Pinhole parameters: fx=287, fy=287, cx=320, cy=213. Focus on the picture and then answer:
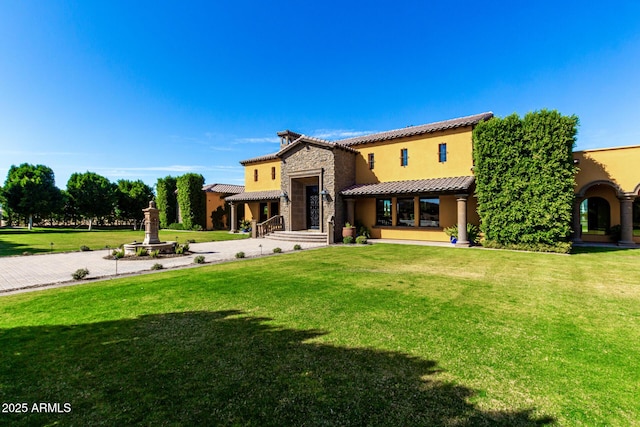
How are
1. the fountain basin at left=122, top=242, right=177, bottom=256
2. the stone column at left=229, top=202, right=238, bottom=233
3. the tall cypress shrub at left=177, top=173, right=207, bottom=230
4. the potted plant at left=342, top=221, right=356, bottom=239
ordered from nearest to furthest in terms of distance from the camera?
the fountain basin at left=122, top=242, right=177, bottom=256 → the potted plant at left=342, top=221, right=356, bottom=239 → the stone column at left=229, top=202, right=238, bottom=233 → the tall cypress shrub at left=177, top=173, right=207, bottom=230

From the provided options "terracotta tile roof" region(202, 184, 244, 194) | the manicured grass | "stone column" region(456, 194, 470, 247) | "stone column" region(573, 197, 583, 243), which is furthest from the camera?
"terracotta tile roof" region(202, 184, 244, 194)

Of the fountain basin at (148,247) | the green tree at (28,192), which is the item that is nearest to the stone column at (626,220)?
the fountain basin at (148,247)

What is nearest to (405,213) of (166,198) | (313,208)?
(313,208)

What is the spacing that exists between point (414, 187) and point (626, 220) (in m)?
12.5

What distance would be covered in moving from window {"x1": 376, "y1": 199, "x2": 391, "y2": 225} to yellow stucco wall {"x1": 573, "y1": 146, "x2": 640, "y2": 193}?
467 inches

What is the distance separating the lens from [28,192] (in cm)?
3528

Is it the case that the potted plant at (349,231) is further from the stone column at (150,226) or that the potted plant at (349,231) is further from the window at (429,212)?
the stone column at (150,226)

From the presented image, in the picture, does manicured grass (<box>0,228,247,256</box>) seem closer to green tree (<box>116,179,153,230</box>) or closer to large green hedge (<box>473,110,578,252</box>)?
green tree (<box>116,179,153,230</box>)

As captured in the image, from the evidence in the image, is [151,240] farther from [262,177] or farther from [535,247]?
[535,247]

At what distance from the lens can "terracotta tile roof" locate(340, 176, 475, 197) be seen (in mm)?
17858

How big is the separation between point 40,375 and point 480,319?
7162 millimetres

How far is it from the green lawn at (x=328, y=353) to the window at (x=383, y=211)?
46.3ft

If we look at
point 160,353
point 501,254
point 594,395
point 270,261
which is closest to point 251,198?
point 270,261

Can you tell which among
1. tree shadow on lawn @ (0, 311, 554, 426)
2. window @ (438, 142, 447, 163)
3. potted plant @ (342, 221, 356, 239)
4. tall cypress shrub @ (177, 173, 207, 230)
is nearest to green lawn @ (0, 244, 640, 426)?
tree shadow on lawn @ (0, 311, 554, 426)
